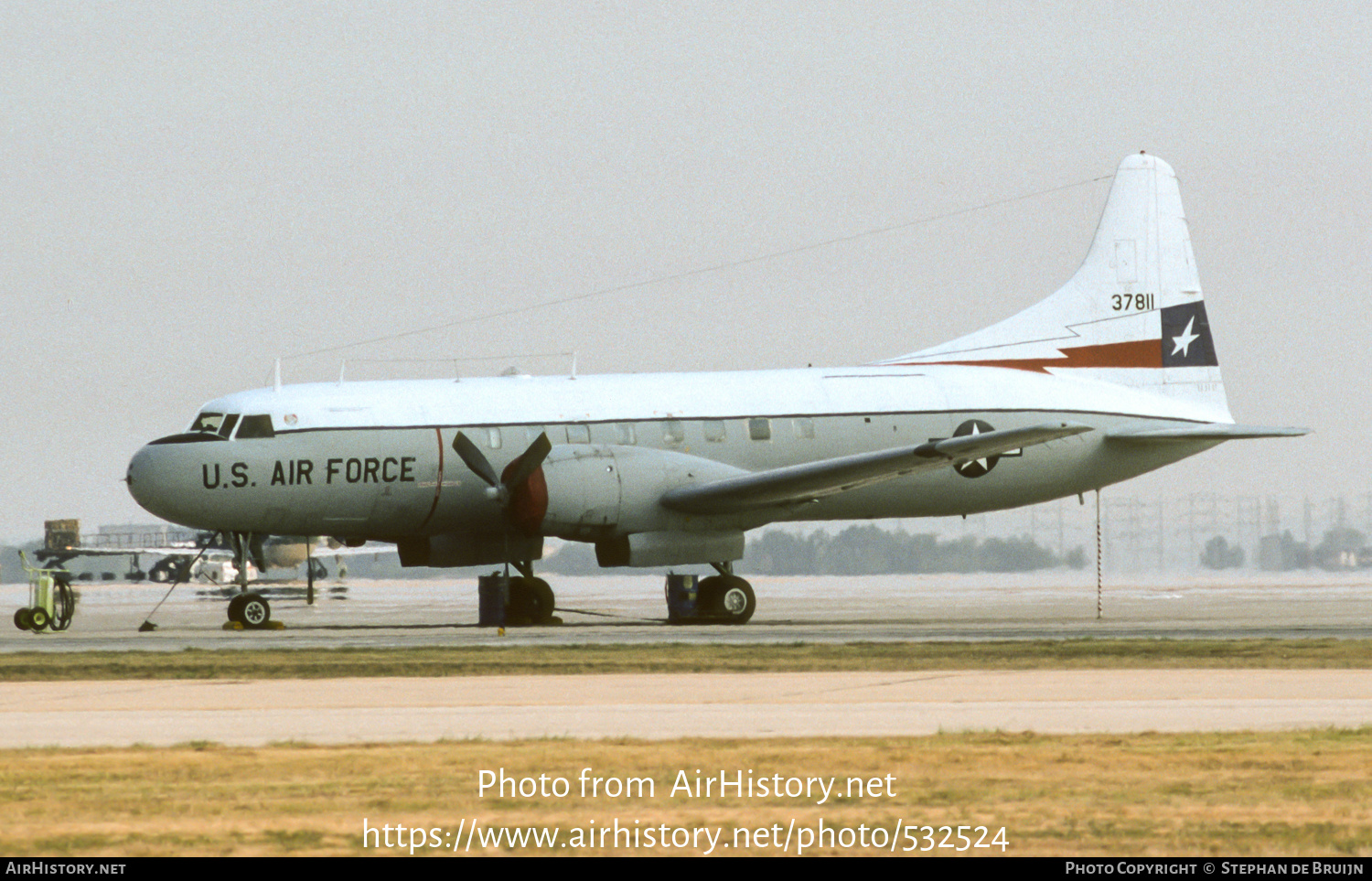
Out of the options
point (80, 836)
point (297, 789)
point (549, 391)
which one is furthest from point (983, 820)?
point (549, 391)

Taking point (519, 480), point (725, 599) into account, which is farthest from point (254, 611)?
point (725, 599)

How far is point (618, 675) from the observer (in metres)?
20.6

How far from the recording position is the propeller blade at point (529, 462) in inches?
1260

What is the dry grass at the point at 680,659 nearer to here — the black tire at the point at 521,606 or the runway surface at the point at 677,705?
the runway surface at the point at 677,705

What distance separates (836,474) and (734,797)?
21197 mm

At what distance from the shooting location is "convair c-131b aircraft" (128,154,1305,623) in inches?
1280

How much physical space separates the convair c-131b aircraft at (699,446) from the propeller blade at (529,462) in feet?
0.12

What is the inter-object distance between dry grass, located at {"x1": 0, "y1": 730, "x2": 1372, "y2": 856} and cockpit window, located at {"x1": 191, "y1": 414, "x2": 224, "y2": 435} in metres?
20.1

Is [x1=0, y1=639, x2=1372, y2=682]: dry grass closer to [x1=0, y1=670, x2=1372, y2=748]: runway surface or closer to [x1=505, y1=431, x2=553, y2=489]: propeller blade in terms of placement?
[x1=0, y1=670, x2=1372, y2=748]: runway surface

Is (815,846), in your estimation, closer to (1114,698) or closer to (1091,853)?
(1091,853)

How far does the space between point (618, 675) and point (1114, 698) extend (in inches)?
244

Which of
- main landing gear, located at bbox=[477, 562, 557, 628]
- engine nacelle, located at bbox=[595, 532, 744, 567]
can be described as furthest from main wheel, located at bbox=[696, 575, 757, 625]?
→ main landing gear, located at bbox=[477, 562, 557, 628]

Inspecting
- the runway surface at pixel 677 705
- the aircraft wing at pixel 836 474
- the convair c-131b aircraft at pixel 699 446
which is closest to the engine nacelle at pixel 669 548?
the convair c-131b aircraft at pixel 699 446

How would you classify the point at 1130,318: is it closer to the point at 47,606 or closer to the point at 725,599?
the point at 725,599
